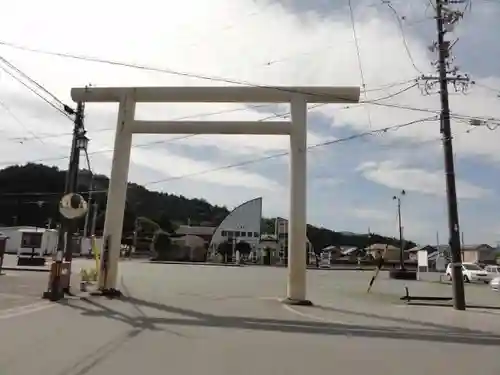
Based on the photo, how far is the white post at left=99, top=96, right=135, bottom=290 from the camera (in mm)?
16578

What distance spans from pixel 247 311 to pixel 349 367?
6.99 meters

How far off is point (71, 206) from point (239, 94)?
6.00m

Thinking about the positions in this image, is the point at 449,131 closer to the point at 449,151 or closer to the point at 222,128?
the point at 449,151

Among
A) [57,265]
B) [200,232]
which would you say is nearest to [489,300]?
[57,265]

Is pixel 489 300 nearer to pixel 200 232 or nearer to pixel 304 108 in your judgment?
pixel 304 108

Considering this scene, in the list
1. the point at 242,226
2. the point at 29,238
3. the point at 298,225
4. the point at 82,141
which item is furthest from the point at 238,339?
the point at 242,226

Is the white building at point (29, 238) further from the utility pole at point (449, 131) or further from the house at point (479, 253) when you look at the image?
the house at point (479, 253)

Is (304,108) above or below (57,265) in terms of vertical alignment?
above

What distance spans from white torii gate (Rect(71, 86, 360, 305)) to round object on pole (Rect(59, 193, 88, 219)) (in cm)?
106

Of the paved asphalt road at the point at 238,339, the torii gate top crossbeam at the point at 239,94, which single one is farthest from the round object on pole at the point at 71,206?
the torii gate top crossbeam at the point at 239,94

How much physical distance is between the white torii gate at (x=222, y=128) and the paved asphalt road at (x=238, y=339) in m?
1.51

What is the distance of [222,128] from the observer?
1647cm

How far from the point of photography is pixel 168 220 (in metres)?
102

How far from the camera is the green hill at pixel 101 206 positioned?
70.1 m
